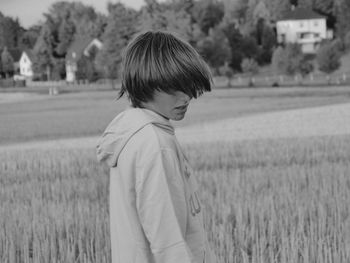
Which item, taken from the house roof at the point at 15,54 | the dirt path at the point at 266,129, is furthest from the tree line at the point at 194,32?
the dirt path at the point at 266,129

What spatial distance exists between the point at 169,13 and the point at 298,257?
52.2 meters

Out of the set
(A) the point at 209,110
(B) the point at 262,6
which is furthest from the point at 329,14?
(A) the point at 209,110

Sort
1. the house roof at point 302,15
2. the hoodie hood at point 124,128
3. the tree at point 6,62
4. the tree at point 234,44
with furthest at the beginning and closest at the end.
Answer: the house roof at point 302,15
the tree at point 6,62
the tree at point 234,44
the hoodie hood at point 124,128

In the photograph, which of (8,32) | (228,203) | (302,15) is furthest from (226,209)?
(8,32)

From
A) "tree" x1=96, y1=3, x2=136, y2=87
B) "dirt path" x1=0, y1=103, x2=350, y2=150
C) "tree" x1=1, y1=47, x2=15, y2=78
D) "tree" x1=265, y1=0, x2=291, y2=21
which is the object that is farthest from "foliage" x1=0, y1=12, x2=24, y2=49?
"dirt path" x1=0, y1=103, x2=350, y2=150

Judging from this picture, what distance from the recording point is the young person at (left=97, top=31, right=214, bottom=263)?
68.3 inches

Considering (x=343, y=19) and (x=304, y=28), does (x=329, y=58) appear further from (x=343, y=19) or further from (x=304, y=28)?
(x=304, y=28)

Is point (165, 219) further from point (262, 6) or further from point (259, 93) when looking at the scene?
point (262, 6)

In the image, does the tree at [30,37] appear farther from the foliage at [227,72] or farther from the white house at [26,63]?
the foliage at [227,72]

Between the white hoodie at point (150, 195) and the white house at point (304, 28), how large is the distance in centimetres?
8060

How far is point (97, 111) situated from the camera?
29.3m

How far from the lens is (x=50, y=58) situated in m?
67.4

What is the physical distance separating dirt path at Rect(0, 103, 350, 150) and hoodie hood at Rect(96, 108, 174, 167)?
11.7 metres

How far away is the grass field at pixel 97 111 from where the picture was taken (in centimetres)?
1966
